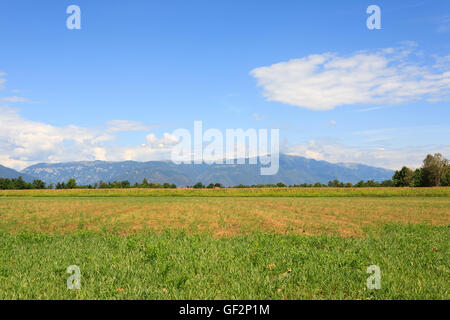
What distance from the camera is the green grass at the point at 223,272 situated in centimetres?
779

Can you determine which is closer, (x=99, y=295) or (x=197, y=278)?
(x=99, y=295)

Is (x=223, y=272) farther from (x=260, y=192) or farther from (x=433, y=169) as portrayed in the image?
(x=433, y=169)

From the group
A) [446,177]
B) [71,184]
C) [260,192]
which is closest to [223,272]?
[260,192]

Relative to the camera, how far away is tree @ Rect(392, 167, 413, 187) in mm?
150350

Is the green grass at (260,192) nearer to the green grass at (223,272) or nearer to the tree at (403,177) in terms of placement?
the tree at (403,177)

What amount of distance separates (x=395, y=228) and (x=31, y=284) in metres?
Answer: 23.4

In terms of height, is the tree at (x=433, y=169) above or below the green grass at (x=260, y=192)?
above

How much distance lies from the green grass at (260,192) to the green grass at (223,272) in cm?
8519

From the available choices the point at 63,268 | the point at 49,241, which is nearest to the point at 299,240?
the point at 63,268

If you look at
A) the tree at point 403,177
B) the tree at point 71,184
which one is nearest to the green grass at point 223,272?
the tree at point 403,177

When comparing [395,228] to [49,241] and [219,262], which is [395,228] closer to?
[219,262]

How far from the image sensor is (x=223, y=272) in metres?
9.48

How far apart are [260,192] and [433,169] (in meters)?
91.9
